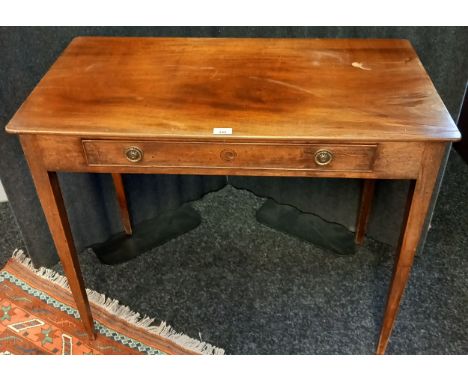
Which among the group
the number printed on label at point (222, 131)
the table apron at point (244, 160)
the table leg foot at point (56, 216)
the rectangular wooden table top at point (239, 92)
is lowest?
the table leg foot at point (56, 216)

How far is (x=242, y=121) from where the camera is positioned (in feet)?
3.29

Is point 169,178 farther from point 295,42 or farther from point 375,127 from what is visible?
point 375,127

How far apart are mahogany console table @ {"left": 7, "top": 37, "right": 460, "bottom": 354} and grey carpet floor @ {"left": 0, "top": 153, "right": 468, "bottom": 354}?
32cm

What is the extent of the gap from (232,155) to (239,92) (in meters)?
0.16

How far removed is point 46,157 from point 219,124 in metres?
0.37

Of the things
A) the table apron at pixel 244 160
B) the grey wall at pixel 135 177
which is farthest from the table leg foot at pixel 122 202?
the table apron at pixel 244 160

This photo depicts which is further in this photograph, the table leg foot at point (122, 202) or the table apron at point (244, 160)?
the table leg foot at point (122, 202)

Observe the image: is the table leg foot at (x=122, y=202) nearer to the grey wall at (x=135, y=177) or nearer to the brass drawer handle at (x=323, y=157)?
the grey wall at (x=135, y=177)

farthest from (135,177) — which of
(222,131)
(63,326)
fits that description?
(222,131)

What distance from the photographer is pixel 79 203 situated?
162 cm

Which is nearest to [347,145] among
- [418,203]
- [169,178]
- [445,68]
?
[418,203]

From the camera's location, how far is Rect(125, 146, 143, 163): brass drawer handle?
3.34 ft

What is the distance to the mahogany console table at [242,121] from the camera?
3.23ft

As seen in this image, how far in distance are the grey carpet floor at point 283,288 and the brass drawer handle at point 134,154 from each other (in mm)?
644
